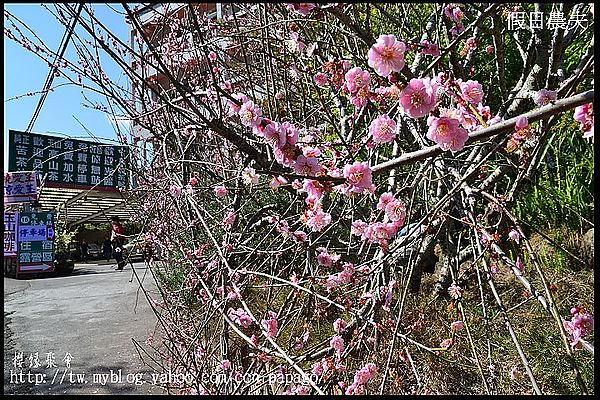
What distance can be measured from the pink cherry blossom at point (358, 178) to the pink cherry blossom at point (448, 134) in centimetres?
15

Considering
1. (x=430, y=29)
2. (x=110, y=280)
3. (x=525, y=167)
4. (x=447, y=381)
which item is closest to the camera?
(x=525, y=167)

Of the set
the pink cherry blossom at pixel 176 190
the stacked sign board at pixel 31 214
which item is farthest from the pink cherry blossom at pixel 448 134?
the stacked sign board at pixel 31 214

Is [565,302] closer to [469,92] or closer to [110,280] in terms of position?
[469,92]

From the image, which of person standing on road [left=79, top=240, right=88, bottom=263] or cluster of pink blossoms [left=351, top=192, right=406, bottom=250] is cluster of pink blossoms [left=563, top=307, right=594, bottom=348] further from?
person standing on road [left=79, top=240, right=88, bottom=263]

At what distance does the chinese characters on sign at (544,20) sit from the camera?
1701mm

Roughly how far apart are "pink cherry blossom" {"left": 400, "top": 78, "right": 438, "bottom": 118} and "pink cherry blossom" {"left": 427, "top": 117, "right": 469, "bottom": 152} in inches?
1.4

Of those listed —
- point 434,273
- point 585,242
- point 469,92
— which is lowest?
point 434,273

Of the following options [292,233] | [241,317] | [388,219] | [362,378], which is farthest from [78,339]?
[388,219]

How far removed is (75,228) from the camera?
12.7 metres

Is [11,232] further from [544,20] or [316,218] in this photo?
[544,20]

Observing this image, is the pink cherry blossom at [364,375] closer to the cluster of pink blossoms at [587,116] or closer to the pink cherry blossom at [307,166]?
the pink cherry blossom at [307,166]

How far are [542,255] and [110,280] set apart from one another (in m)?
6.77

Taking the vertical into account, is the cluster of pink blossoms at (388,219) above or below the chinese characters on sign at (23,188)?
below

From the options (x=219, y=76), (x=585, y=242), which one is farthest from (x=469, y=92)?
(x=585, y=242)
